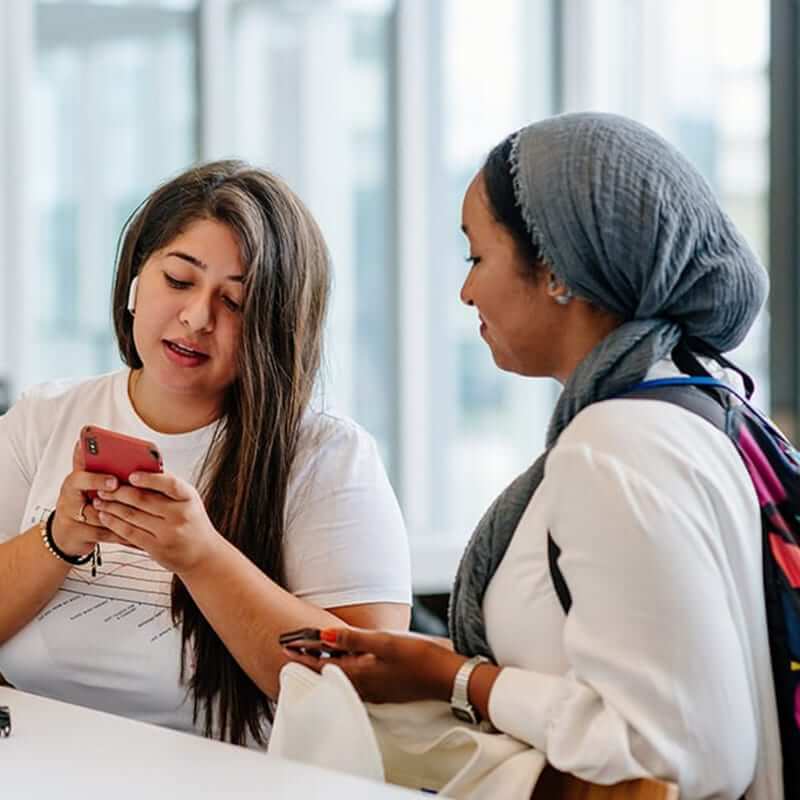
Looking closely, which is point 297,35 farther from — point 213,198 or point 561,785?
point 561,785

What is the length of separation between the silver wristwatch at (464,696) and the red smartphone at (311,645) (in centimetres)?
13

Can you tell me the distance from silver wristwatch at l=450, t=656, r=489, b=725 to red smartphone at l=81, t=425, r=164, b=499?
494 mm

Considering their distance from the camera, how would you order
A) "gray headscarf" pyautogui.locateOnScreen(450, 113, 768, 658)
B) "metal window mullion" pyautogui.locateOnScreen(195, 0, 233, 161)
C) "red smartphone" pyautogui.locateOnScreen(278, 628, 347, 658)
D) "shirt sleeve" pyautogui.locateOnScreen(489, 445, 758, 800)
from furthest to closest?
"metal window mullion" pyautogui.locateOnScreen(195, 0, 233, 161), "red smartphone" pyautogui.locateOnScreen(278, 628, 347, 658), "gray headscarf" pyautogui.locateOnScreen(450, 113, 768, 658), "shirt sleeve" pyautogui.locateOnScreen(489, 445, 758, 800)

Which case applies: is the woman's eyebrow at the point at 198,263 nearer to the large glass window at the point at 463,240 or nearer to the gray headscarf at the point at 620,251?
the gray headscarf at the point at 620,251

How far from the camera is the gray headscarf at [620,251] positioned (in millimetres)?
1413

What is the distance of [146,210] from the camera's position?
209 centimetres

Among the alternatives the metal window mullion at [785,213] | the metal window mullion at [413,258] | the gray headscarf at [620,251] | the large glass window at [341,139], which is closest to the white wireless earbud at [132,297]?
the gray headscarf at [620,251]

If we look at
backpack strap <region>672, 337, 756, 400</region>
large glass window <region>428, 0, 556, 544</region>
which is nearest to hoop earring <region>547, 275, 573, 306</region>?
backpack strap <region>672, 337, 756, 400</region>

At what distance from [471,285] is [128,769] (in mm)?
623

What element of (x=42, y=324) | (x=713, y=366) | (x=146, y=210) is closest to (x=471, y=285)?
(x=713, y=366)

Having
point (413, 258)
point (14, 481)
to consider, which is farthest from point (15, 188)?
point (14, 481)

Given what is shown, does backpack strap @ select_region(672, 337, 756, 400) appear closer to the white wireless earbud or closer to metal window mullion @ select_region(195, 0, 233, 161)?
the white wireless earbud

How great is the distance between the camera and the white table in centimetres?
138

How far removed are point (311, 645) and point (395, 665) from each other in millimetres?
96
